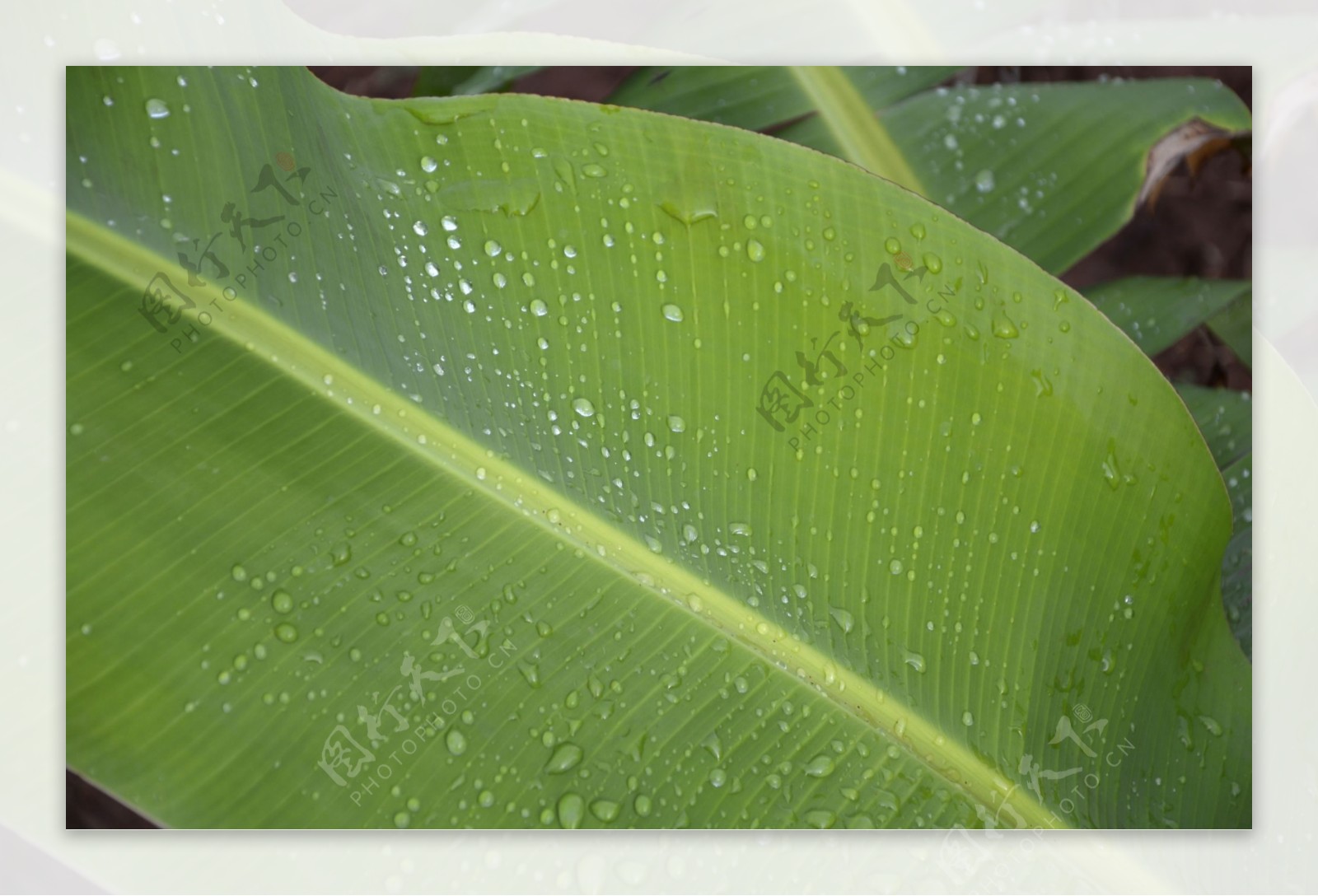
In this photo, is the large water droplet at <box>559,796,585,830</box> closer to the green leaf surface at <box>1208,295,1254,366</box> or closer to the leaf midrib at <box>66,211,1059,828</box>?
the leaf midrib at <box>66,211,1059,828</box>

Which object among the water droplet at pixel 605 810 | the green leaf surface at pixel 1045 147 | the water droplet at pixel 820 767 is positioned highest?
the green leaf surface at pixel 1045 147

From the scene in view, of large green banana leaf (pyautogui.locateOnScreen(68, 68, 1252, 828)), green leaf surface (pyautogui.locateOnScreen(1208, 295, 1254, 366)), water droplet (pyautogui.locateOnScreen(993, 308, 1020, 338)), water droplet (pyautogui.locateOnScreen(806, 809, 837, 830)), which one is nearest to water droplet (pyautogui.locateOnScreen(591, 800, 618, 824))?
large green banana leaf (pyautogui.locateOnScreen(68, 68, 1252, 828))

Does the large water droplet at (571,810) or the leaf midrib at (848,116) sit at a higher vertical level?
the leaf midrib at (848,116)

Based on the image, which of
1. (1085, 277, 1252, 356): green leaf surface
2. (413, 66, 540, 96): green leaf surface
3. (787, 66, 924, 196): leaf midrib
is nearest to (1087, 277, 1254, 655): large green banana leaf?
(1085, 277, 1252, 356): green leaf surface

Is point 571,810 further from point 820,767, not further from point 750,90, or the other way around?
point 750,90

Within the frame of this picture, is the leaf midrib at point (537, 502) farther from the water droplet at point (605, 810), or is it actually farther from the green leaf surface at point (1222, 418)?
the green leaf surface at point (1222, 418)

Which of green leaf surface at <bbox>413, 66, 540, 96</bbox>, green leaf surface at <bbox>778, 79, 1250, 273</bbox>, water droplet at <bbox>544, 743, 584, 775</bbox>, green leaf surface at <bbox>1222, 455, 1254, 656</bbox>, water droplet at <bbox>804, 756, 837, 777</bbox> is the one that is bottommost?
water droplet at <bbox>804, 756, 837, 777</bbox>

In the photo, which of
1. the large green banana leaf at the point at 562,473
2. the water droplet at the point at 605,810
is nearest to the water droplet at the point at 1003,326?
the large green banana leaf at the point at 562,473

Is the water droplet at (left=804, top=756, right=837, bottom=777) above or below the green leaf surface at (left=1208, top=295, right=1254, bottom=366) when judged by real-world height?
below
